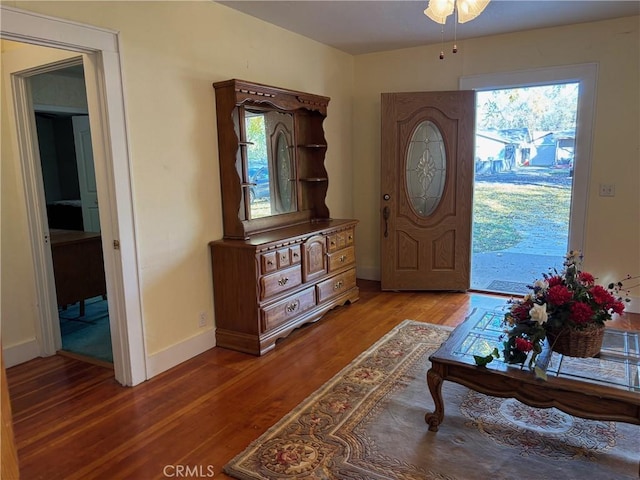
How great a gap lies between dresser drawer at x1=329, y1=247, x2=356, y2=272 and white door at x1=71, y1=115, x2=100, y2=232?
119 inches

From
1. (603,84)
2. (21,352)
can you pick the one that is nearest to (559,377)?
(603,84)

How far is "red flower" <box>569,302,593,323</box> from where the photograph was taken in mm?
2100

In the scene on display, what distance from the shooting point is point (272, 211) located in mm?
4023

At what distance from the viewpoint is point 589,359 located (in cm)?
221

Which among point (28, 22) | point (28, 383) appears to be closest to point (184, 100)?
point (28, 22)

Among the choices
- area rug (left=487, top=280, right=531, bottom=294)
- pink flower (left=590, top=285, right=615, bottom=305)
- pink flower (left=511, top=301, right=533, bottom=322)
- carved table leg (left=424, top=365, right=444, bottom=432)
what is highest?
pink flower (left=590, top=285, right=615, bottom=305)

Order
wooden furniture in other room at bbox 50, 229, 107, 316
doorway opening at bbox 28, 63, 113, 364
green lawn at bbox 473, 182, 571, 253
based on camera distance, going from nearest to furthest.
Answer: doorway opening at bbox 28, 63, 113, 364, wooden furniture in other room at bbox 50, 229, 107, 316, green lawn at bbox 473, 182, 571, 253

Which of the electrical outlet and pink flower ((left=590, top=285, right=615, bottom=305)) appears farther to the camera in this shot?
the electrical outlet

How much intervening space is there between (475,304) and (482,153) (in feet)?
5.35

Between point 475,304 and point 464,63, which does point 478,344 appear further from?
point 464,63

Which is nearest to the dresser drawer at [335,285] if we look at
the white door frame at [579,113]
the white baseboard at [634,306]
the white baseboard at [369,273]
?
the white baseboard at [369,273]

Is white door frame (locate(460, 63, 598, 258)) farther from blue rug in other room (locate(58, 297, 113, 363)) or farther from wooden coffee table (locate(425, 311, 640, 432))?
blue rug in other room (locate(58, 297, 113, 363))

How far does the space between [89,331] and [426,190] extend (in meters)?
3.50

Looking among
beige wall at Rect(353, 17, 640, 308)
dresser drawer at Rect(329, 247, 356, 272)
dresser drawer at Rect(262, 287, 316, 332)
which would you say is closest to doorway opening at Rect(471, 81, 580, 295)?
beige wall at Rect(353, 17, 640, 308)
